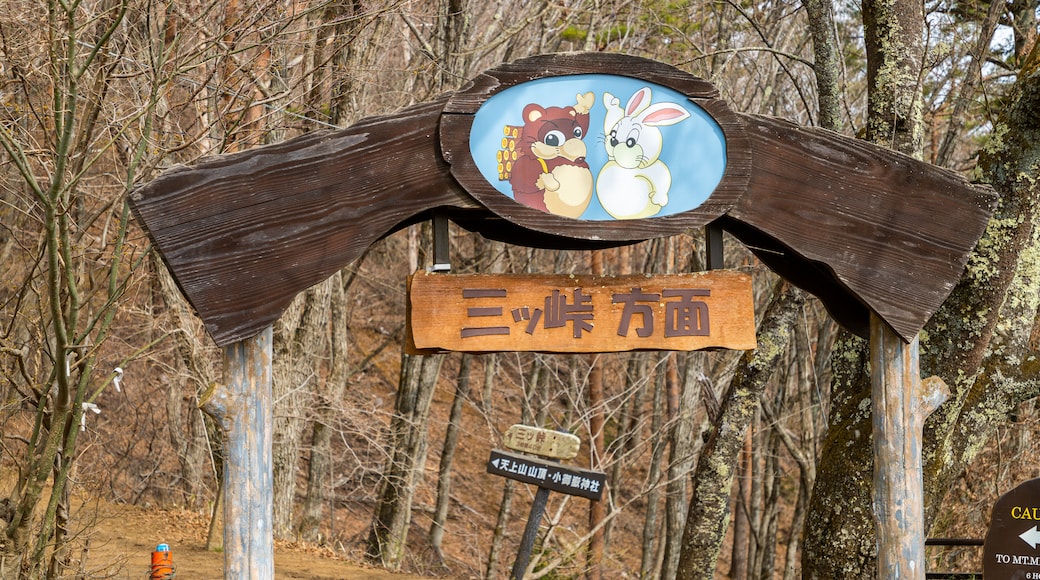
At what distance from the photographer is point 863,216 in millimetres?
4133

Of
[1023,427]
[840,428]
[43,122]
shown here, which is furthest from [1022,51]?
[43,122]

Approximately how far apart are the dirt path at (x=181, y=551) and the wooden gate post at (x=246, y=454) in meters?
4.73

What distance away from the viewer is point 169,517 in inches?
416

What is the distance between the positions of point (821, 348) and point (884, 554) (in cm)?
1168

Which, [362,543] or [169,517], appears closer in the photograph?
[169,517]

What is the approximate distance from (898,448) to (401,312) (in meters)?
15.9

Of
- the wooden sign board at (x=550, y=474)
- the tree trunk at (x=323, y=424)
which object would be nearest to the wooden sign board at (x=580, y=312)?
the wooden sign board at (x=550, y=474)

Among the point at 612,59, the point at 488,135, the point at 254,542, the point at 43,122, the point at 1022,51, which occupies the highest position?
the point at 1022,51

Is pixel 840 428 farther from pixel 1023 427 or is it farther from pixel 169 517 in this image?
pixel 169 517

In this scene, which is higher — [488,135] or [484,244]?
[484,244]

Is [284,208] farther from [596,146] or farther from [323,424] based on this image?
[323,424]

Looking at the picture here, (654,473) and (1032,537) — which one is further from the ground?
(654,473)

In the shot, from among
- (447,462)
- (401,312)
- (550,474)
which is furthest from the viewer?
(401,312)

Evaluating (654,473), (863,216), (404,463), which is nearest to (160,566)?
(863,216)
